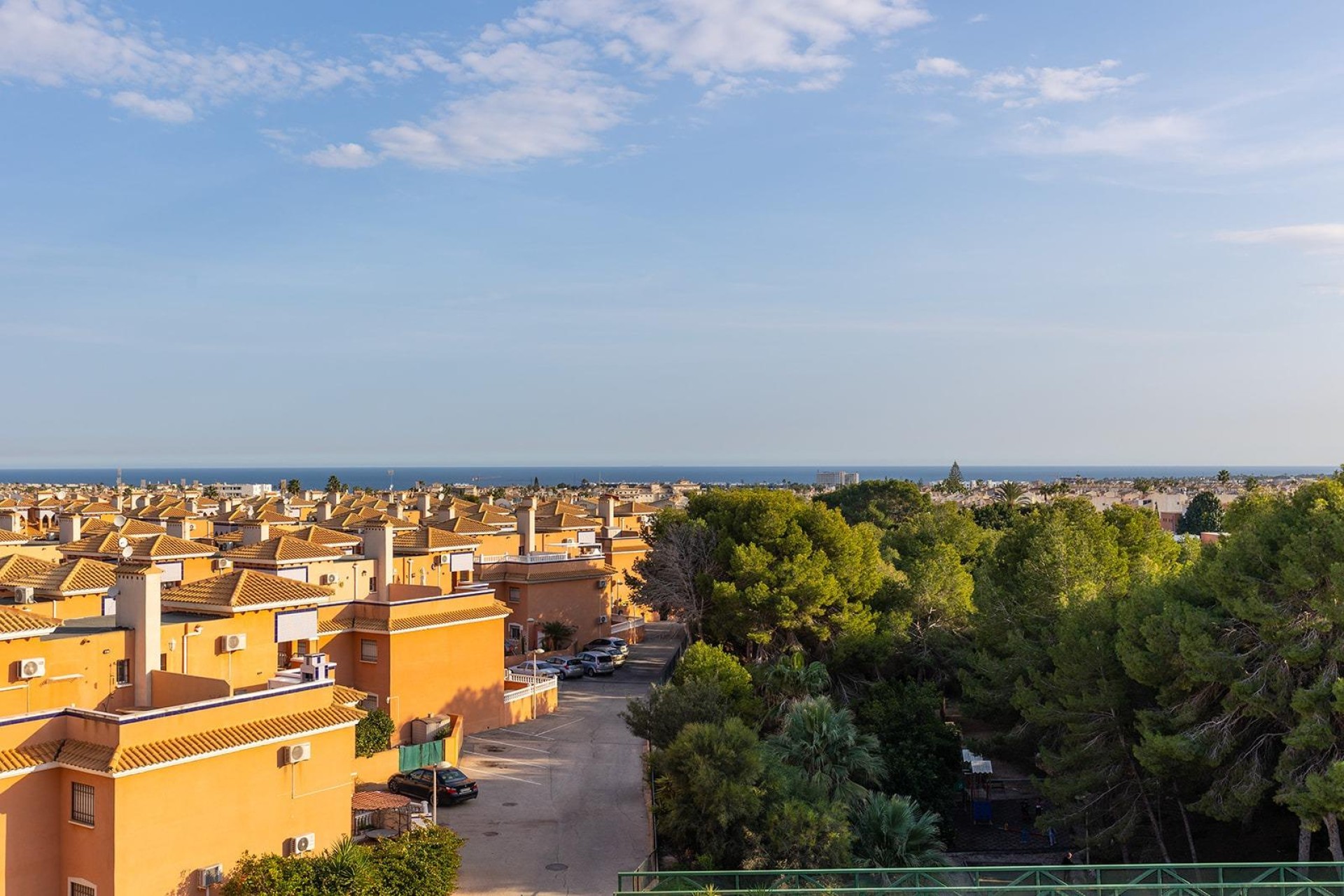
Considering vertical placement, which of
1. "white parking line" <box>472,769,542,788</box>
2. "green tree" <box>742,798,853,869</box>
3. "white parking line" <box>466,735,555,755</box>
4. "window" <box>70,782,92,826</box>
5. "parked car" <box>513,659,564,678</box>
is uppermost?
"window" <box>70,782,92,826</box>

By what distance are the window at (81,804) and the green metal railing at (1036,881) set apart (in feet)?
27.3

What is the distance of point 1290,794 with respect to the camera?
61.1 ft

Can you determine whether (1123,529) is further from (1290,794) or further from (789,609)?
(1290,794)

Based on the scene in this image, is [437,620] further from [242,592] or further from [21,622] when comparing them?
[21,622]

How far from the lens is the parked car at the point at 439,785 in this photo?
23.4 meters

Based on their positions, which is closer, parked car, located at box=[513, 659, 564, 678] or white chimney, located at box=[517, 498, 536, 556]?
parked car, located at box=[513, 659, 564, 678]

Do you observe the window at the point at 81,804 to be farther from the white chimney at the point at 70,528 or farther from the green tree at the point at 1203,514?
the green tree at the point at 1203,514

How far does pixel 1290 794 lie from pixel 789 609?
17135 mm

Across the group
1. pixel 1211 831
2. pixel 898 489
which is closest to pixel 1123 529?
pixel 1211 831

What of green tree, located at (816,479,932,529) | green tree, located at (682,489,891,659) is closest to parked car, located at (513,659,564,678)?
green tree, located at (682,489,891,659)

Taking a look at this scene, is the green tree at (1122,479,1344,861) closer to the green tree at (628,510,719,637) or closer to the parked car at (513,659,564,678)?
the green tree at (628,510,719,637)

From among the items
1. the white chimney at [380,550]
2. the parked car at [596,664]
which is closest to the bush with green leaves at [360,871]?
the white chimney at [380,550]

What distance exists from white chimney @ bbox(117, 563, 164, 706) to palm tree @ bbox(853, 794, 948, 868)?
13750mm

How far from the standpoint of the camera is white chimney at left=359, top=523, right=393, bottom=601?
103ft
